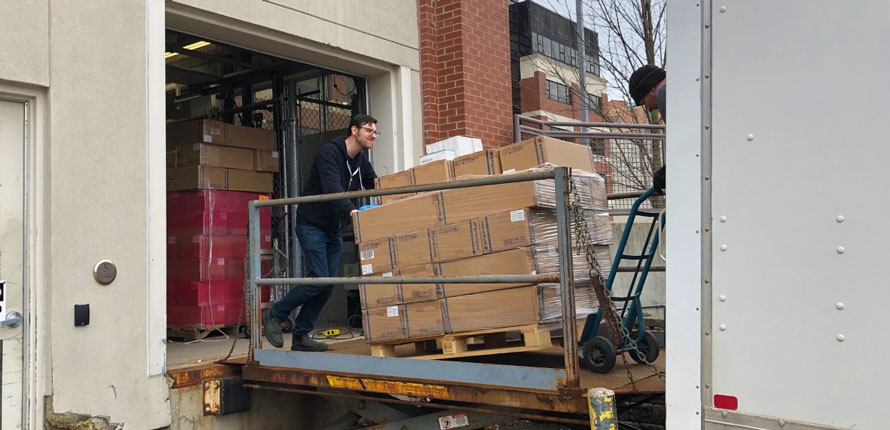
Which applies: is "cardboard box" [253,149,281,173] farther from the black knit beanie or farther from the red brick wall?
the black knit beanie

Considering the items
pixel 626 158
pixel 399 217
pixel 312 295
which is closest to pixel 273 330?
pixel 312 295

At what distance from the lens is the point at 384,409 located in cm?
493

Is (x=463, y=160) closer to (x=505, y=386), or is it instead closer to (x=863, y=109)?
(x=505, y=386)

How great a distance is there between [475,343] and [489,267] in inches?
21.0

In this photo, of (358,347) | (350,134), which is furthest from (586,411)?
(350,134)

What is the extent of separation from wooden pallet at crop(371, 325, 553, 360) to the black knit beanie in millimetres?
1441

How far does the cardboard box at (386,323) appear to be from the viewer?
4680 millimetres

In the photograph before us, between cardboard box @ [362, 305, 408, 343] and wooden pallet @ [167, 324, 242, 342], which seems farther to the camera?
wooden pallet @ [167, 324, 242, 342]

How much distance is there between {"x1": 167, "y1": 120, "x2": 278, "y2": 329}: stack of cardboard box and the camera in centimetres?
743

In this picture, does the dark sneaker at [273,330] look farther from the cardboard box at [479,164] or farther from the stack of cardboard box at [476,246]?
the cardboard box at [479,164]

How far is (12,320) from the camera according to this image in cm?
470

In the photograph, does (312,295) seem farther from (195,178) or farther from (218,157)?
(218,157)

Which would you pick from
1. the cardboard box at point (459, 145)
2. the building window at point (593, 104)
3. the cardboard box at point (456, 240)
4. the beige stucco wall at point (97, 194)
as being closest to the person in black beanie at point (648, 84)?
the cardboard box at point (456, 240)

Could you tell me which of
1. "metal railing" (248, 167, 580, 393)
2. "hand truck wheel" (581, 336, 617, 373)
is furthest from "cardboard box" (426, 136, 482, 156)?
"hand truck wheel" (581, 336, 617, 373)
